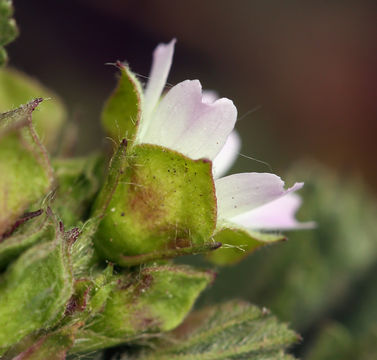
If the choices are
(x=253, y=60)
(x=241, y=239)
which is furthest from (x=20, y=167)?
(x=253, y=60)

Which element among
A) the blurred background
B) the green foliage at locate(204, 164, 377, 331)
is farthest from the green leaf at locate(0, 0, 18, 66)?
the blurred background

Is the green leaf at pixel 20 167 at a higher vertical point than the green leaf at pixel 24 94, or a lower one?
higher

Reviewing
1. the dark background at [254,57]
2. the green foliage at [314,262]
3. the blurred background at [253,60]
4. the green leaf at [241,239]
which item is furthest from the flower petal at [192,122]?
the dark background at [254,57]

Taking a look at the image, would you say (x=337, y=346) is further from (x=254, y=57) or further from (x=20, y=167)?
(x=254, y=57)

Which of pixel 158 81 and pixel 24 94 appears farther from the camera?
pixel 24 94

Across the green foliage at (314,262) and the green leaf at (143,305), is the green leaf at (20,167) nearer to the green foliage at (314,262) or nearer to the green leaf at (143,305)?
the green leaf at (143,305)

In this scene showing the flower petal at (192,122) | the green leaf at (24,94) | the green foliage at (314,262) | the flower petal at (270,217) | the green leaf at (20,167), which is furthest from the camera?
the green foliage at (314,262)
